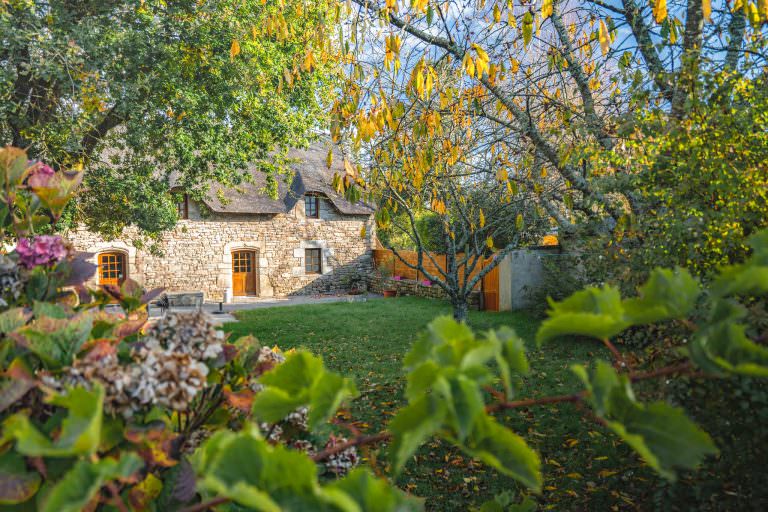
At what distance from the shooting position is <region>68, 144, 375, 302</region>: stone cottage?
1809 centimetres

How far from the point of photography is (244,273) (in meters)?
20.4

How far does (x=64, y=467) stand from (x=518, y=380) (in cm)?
74

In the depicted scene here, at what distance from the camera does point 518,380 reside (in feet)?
2.66

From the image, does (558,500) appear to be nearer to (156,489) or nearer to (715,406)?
(715,406)

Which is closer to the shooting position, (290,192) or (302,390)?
(302,390)

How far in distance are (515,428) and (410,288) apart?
45.3 ft

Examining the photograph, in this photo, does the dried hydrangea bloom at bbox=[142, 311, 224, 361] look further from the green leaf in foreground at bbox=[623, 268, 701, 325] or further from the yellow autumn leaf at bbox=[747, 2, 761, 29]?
the yellow autumn leaf at bbox=[747, 2, 761, 29]

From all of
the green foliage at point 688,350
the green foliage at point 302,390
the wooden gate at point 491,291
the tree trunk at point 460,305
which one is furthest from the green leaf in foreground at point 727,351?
the wooden gate at point 491,291

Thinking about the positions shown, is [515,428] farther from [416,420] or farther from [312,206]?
[312,206]

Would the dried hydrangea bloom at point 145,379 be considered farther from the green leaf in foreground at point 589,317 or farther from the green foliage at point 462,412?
the green leaf in foreground at point 589,317

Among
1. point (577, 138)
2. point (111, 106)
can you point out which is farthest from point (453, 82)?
point (111, 106)

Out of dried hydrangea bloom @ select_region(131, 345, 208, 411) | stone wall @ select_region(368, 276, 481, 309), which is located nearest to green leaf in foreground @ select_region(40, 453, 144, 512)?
dried hydrangea bloom @ select_region(131, 345, 208, 411)

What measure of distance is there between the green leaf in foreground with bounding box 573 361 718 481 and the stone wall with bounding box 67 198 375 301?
17.9m

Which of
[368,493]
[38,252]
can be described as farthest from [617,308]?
[38,252]
